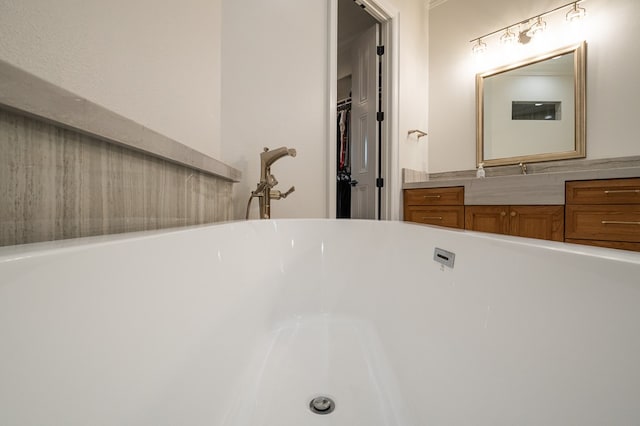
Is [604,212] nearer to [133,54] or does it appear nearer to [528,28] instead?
[528,28]

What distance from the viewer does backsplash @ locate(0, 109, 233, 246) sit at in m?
0.32

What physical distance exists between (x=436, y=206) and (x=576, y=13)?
55.8 inches

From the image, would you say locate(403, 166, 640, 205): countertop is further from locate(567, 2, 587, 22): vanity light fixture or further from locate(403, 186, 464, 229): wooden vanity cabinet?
locate(567, 2, 587, 22): vanity light fixture

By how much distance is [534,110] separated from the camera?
1.74 meters

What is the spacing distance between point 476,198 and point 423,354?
1.31 m

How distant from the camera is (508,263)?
393mm

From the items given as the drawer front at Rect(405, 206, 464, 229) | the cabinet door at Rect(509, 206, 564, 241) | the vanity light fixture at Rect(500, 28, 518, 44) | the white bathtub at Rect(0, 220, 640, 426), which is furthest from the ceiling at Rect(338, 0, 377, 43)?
the white bathtub at Rect(0, 220, 640, 426)

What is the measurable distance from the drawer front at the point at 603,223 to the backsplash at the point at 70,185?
5.43 ft

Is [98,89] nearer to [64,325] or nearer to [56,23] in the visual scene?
[56,23]

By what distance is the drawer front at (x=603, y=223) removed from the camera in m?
1.07

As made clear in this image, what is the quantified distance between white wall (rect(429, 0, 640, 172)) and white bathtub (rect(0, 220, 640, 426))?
1.66m

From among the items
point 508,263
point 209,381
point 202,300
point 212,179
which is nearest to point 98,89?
point 212,179

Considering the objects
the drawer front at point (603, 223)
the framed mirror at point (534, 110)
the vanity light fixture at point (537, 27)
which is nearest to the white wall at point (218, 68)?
the framed mirror at point (534, 110)

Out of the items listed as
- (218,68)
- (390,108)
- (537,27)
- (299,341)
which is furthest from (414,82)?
(299,341)
